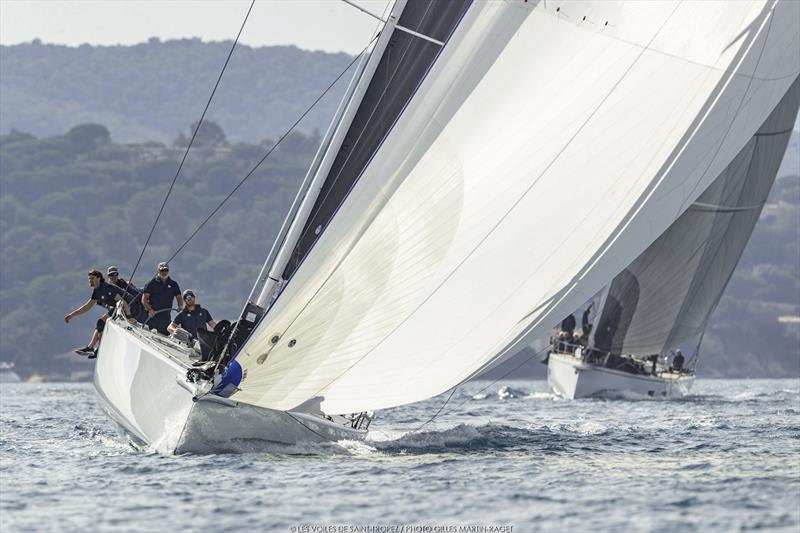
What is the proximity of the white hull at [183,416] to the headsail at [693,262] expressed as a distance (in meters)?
18.2

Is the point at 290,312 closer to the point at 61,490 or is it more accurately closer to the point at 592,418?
the point at 61,490

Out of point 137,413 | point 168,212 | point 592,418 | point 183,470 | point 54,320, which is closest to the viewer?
point 183,470

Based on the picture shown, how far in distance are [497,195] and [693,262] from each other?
20528 millimetres

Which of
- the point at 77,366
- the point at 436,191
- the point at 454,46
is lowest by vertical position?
the point at 77,366

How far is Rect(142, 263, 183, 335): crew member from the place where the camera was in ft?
62.4

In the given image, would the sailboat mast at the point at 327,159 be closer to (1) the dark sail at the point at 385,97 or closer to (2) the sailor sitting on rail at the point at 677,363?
(1) the dark sail at the point at 385,97

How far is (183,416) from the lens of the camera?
15078 millimetres

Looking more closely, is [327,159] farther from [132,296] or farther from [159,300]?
[132,296]

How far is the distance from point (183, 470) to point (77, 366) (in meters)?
96.6

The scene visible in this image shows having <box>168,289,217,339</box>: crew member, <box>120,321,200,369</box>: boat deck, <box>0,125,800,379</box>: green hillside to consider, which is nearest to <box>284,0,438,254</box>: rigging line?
<box>120,321,200,369</box>: boat deck

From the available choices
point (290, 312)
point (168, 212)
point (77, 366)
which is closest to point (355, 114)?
point (290, 312)

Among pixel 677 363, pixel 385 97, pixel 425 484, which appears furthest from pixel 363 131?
pixel 677 363

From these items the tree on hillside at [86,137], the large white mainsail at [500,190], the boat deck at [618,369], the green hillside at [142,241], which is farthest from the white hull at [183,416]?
the tree on hillside at [86,137]

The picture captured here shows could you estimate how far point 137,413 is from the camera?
1656 centimetres
